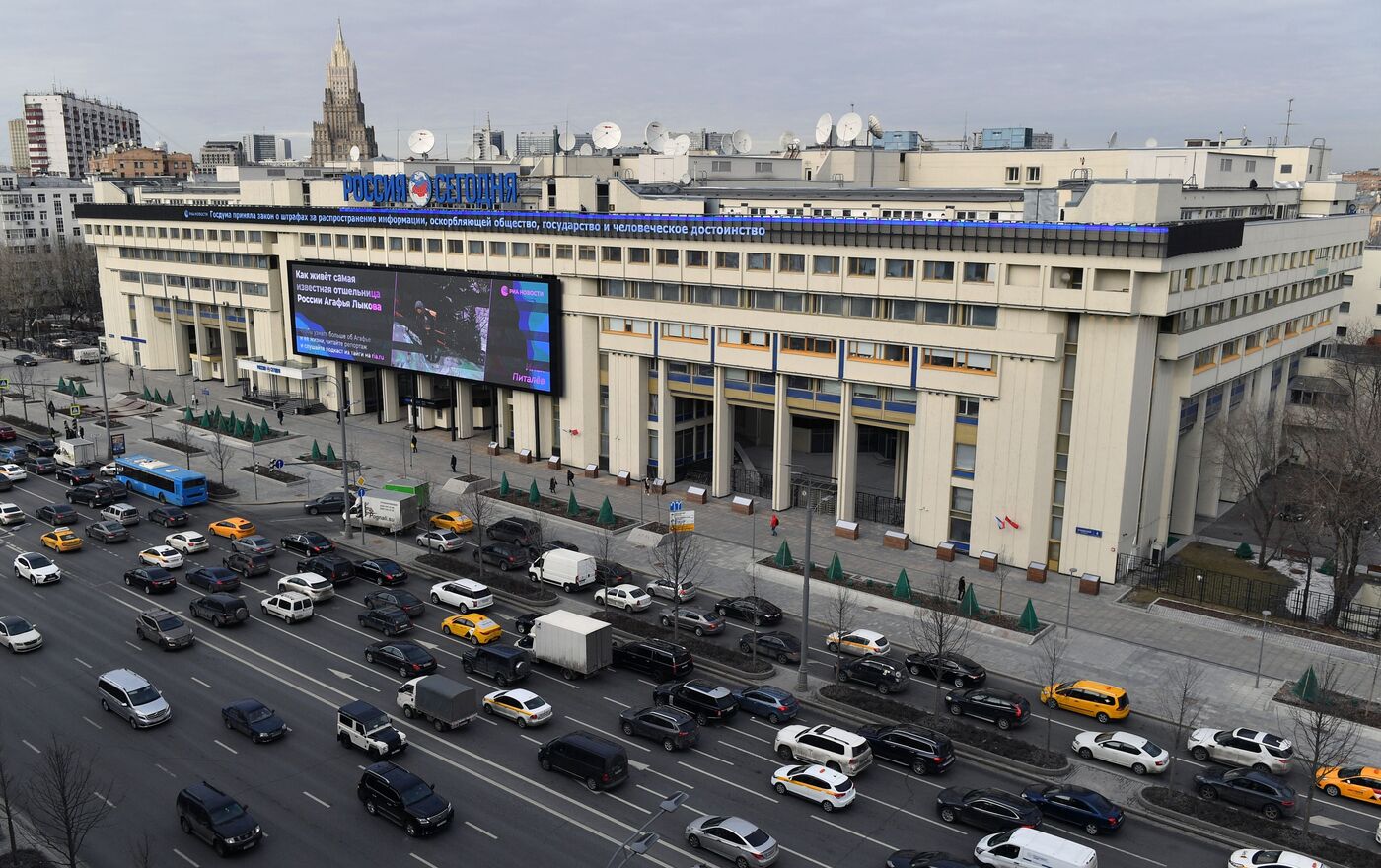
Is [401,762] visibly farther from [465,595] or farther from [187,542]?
[187,542]

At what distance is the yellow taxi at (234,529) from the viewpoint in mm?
69688

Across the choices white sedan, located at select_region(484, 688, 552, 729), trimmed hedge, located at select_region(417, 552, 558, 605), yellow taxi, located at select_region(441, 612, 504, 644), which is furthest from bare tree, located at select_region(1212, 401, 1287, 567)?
yellow taxi, located at select_region(441, 612, 504, 644)

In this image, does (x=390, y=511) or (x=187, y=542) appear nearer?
(x=187, y=542)

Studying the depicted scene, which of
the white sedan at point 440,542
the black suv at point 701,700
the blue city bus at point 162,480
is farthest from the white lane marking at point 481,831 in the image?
the blue city bus at point 162,480

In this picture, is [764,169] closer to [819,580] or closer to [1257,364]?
[1257,364]

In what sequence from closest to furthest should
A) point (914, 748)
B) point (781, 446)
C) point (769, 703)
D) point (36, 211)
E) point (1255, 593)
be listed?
point (914, 748), point (769, 703), point (1255, 593), point (781, 446), point (36, 211)

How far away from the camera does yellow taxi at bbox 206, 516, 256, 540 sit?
69.7m

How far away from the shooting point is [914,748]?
41.2 m

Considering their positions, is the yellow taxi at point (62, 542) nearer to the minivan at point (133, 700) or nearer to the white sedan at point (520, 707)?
the minivan at point (133, 700)

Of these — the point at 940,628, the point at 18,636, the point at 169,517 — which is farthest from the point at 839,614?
the point at 169,517

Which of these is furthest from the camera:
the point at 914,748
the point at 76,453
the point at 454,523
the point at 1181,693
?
the point at 76,453

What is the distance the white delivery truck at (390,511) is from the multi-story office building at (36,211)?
153 metres

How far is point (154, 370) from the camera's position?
129500 mm

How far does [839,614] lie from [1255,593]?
86.4 feet
